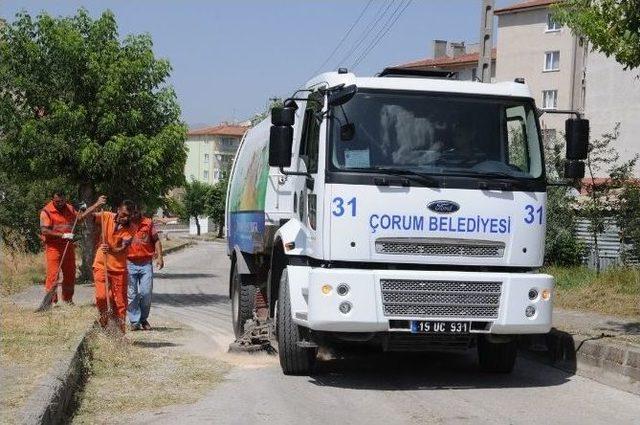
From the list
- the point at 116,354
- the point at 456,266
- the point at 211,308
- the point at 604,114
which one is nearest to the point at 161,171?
the point at 211,308

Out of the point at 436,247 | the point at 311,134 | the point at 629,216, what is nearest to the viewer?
the point at 436,247

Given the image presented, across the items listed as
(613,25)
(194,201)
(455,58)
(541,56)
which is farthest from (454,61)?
(613,25)

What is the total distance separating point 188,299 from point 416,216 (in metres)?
12.7

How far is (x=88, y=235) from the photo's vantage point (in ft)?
72.1

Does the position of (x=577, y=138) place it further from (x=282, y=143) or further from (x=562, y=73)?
(x=562, y=73)

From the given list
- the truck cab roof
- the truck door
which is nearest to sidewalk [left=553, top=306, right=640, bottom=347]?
the truck cab roof

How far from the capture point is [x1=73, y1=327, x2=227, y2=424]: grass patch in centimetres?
801

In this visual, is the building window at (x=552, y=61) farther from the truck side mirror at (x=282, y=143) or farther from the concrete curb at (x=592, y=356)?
the truck side mirror at (x=282, y=143)

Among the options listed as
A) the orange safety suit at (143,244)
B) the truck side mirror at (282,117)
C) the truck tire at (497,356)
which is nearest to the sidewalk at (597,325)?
the truck tire at (497,356)

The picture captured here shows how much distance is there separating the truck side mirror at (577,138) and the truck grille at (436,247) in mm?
1268

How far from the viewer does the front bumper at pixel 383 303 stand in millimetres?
8664

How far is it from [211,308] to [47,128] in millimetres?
5151

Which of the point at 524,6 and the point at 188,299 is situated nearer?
the point at 188,299

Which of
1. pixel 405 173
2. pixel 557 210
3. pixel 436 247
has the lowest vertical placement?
pixel 557 210
